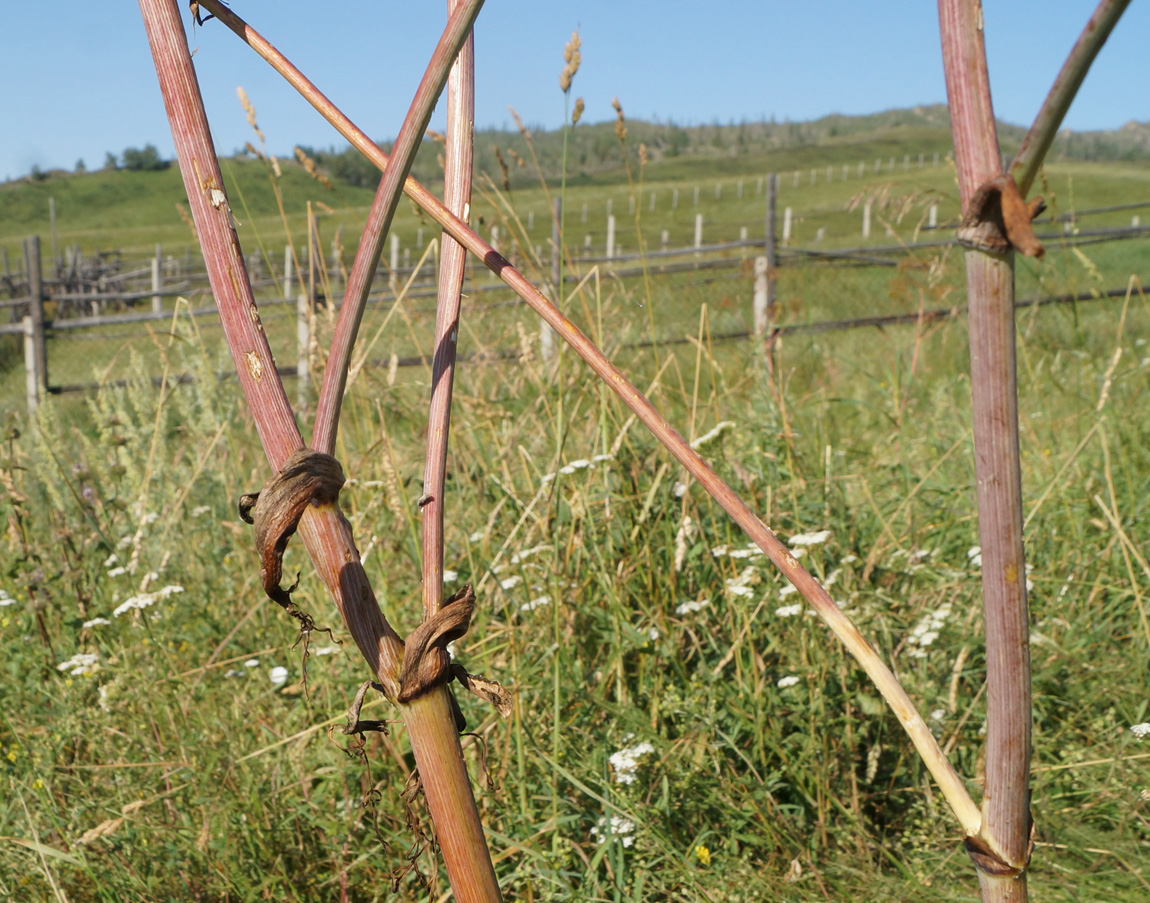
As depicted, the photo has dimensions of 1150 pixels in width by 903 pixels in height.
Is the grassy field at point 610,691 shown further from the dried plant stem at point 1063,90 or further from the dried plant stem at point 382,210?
the dried plant stem at point 1063,90

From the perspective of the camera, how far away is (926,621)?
1.44 m

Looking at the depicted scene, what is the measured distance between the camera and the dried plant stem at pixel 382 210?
38cm

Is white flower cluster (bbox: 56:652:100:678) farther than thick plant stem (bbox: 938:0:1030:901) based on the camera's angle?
Yes

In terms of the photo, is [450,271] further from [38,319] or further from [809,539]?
[38,319]

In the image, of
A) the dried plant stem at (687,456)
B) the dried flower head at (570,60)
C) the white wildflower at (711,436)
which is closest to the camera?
the dried plant stem at (687,456)

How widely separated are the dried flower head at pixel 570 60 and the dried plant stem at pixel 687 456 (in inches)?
29.3

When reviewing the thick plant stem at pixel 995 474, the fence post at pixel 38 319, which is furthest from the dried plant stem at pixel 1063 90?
the fence post at pixel 38 319

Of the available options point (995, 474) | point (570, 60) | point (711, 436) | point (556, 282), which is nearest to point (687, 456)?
point (995, 474)

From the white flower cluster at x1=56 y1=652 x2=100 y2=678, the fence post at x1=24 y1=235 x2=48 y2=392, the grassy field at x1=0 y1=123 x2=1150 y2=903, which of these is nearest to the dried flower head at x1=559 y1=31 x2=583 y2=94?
the grassy field at x1=0 y1=123 x2=1150 y2=903

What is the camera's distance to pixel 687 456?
414mm

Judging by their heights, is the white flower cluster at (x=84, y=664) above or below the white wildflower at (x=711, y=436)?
below

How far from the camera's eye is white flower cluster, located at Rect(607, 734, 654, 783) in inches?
48.4

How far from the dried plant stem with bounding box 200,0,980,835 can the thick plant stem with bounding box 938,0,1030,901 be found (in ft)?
0.06

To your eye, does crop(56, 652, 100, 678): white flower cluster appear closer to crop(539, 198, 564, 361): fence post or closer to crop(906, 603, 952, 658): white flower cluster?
crop(539, 198, 564, 361): fence post
